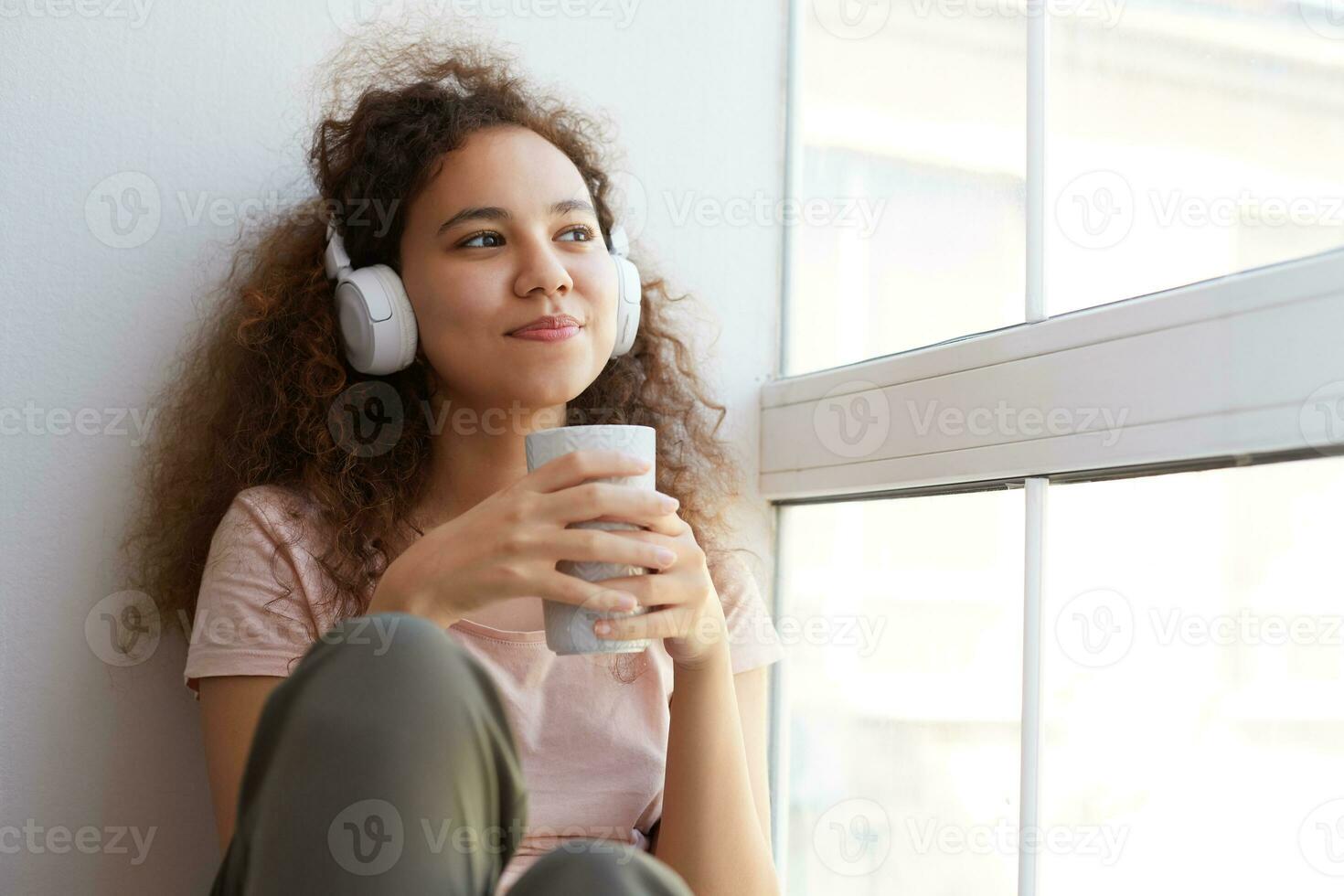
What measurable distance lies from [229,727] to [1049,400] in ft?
2.90

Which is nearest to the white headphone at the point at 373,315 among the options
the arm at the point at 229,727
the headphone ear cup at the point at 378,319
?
the headphone ear cup at the point at 378,319

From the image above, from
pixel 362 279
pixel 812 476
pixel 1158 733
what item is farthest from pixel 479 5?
pixel 1158 733

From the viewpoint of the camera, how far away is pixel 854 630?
155cm

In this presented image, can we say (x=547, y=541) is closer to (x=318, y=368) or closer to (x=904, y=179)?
(x=318, y=368)

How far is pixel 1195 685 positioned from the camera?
1.07m

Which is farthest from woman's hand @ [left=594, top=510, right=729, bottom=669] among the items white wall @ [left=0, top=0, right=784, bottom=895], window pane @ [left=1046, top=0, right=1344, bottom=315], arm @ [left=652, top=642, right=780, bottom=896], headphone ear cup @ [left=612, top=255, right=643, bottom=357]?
white wall @ [left=0, top=0, right=784, bottom=895]

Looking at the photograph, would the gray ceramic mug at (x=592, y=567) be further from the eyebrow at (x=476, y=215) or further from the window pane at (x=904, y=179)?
the window pane at (x=904, y=179)

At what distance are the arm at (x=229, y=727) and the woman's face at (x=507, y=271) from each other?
1.26 feet

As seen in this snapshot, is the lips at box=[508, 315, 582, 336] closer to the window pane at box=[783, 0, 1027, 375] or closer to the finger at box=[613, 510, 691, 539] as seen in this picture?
the finger at box=[613, 510, 691, 539]

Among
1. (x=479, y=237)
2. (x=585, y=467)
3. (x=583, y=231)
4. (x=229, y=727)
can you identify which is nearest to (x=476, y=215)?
(x=479, y=237)

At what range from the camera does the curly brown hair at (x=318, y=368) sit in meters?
1.32

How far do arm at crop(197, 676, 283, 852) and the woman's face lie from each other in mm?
383

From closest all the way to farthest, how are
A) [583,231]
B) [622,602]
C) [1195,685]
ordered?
[622,602] → [1195,685] → [583,231]

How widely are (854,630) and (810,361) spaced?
40cm
